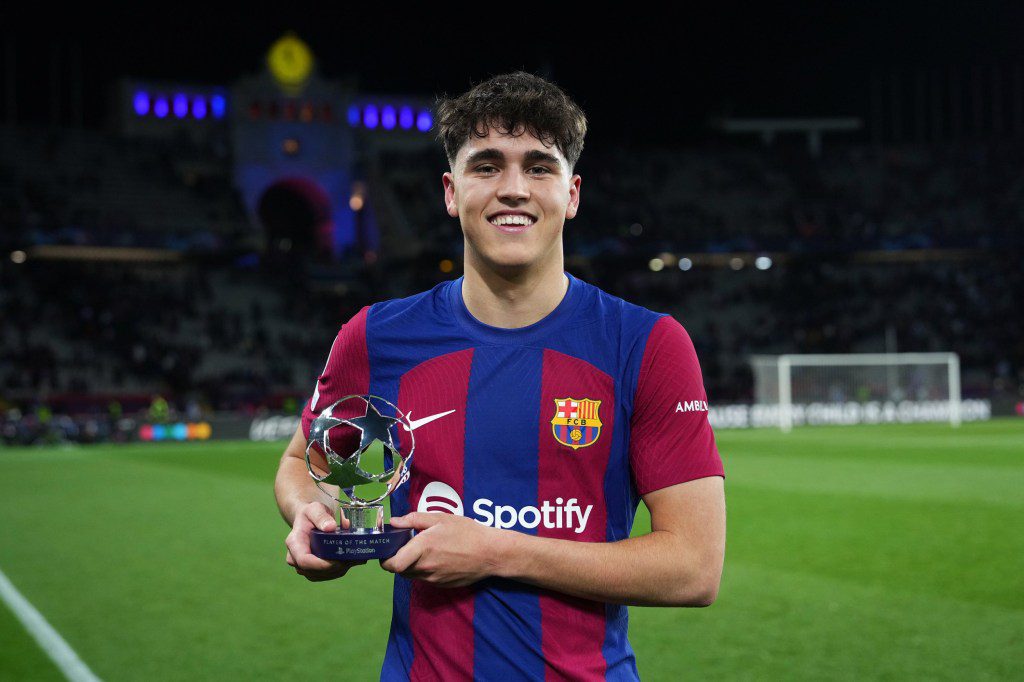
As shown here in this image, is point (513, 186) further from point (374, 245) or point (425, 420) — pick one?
point (374, 245)

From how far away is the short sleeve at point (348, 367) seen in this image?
2547mm

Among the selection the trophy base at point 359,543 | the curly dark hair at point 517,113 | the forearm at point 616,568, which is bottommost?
the forearm at point 616,568

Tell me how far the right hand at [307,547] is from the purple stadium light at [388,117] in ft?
164

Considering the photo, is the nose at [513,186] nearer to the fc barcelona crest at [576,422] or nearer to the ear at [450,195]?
the ear at [450,195]

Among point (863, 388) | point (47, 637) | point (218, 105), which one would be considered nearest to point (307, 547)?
point (47, 637)

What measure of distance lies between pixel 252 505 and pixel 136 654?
756 centimetres

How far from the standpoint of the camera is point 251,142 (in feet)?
157

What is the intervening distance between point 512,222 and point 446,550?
72cm

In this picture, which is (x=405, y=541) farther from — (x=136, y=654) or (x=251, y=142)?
(x=251, y=142)

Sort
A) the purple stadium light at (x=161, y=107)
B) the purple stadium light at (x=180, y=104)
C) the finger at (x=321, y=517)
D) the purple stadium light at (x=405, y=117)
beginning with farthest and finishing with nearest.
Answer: the purple stadium light at (x=405, y=117)
the purple stadium light at (x=180, y=104)
the purple stadium light at (x=161, y=107)
the finger at (x=321, y=517)

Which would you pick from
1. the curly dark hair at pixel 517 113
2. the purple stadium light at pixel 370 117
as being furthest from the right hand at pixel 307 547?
the purple stadium light at pixel 370 117

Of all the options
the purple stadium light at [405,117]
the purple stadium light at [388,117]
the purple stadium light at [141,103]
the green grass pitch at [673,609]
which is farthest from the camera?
the purple stadium light at [405,117]

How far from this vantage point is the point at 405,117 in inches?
2009

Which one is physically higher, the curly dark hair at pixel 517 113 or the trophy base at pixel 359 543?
the curly dark hair at pixel 517 113
